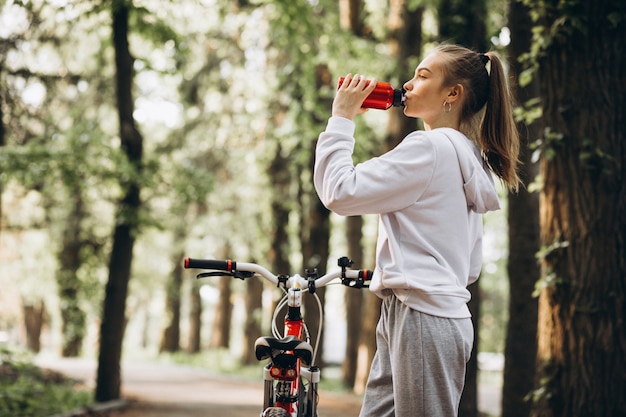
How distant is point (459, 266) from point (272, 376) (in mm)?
837

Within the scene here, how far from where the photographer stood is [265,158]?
19016mm

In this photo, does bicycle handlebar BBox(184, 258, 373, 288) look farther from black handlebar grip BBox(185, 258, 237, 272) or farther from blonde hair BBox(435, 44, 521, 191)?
blonde hair BBox(435, 44, 521, 191)

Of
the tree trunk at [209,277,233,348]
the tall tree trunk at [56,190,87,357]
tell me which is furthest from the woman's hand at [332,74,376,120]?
the tree trunk at [209,277,233,348]

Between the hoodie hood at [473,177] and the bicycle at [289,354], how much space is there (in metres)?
0.64

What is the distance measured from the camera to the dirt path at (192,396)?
1145cm

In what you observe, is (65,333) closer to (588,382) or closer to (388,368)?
(588,382)

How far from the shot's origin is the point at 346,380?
18.5m

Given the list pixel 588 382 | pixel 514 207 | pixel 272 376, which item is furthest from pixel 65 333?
pixel 272 376

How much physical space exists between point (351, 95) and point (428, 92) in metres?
0.30

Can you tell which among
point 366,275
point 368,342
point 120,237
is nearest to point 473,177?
point 366,275

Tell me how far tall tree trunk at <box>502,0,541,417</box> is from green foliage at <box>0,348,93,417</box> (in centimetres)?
587

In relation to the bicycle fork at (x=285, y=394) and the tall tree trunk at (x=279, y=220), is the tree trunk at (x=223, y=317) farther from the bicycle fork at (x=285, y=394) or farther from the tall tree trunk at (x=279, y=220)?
the bicycle fork at (x=285, y=394)

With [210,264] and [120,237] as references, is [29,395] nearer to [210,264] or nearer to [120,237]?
[120,237]

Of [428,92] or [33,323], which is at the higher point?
[428,92]
